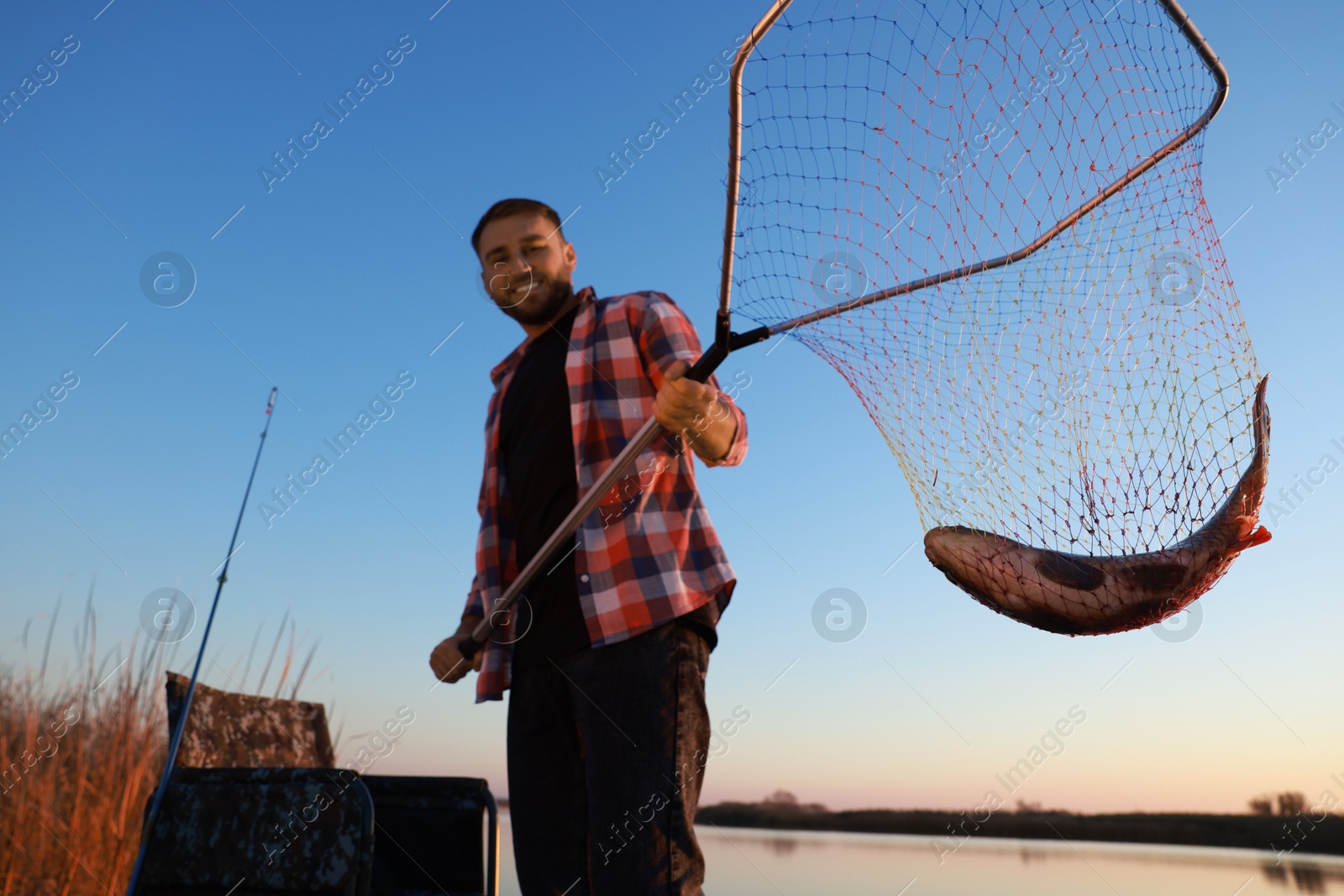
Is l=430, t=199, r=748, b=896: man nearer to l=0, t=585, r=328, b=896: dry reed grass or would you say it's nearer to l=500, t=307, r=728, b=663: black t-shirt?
l=500, t=307, r=728, b=663: black t-shirt

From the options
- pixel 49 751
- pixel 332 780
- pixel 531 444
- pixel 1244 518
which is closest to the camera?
pixel 1244 518

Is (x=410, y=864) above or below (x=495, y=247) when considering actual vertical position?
below

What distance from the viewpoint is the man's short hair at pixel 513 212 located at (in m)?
2.52

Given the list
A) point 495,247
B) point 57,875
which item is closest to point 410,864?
point 495,247

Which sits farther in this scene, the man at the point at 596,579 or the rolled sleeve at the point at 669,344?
the rolled sleeve at the point at 669,344

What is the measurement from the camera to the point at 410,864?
246 cm

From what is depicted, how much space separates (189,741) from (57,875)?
1.38 meters

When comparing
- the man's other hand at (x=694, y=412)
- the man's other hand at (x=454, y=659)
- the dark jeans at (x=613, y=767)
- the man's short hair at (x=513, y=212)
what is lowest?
the dark jeans at (x=613, y=767)

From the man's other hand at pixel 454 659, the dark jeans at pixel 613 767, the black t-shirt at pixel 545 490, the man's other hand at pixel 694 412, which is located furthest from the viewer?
the man's other hand at pixel 454 659

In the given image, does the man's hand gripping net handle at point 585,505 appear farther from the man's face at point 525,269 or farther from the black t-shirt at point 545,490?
the man's face at point 525,269

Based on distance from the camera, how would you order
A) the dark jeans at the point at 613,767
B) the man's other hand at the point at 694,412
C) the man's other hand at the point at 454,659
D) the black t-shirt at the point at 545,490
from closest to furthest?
1. the dark jeans at the point at 613,767
2. the man's other hand at the point at 694,412
3. the black t-shirt at the point at 545,490
4. the man's other hand at the point at 454,659

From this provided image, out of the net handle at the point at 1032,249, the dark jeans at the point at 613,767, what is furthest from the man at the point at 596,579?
the net handle at the point at 1032,249

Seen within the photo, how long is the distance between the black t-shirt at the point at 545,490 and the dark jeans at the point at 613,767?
6cm

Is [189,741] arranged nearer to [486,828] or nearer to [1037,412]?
[486,828]
